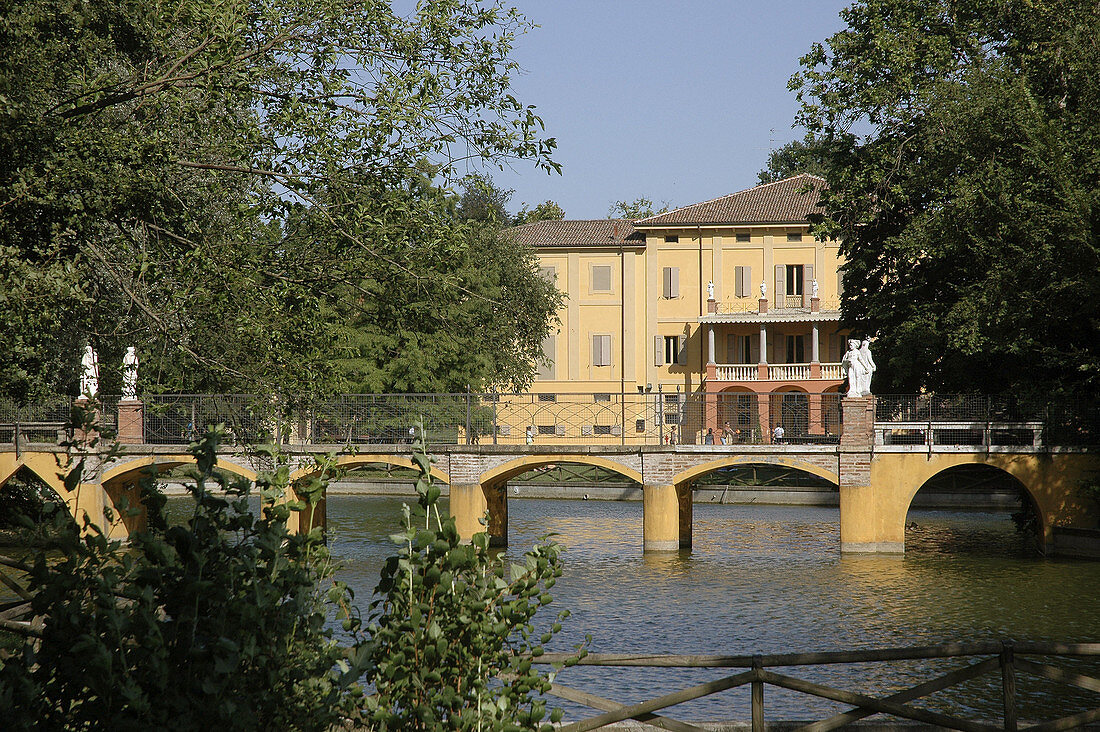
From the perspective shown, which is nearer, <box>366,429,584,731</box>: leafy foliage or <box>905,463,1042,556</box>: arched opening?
<box>366,429,584,731</box>: leafy foliage

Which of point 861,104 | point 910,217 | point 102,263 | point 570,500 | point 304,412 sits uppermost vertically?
point 861,104

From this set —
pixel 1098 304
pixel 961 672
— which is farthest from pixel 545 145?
pixel 1098 304

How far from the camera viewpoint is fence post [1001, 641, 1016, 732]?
249 inches

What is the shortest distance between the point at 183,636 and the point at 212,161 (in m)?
7.11

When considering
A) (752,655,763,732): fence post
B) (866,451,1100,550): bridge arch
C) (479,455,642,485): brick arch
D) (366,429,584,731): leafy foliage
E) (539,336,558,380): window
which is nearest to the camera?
(366,429,584,731): leafy foliage

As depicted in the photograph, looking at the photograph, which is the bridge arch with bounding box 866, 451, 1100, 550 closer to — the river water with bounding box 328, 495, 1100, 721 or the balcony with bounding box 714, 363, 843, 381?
the river water with bounding box 328, 495, 1100, 721

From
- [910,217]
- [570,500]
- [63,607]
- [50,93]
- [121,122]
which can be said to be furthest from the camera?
[570,500]

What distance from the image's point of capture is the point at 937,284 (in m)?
24.2

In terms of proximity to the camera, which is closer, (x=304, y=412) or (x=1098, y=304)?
(x=304, y=412)

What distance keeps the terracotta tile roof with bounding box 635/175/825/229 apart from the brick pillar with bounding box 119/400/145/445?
93.2ft

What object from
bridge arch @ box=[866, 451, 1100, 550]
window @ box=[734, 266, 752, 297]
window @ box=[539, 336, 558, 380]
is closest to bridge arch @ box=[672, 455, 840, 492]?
bridge arch @ box=[866, 451, 1100, 550]

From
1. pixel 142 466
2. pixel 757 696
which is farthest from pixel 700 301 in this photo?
pixel 757 696

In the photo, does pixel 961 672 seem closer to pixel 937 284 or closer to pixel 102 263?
pixel 102 263

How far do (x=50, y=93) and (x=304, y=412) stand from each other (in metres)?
3.45
